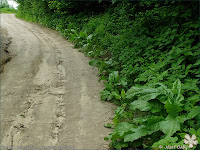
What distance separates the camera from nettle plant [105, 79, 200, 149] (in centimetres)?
266

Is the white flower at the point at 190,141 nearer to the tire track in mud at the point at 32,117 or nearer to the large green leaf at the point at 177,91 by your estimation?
the large green leaf at the point at 177,91

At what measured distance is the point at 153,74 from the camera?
3.94 m

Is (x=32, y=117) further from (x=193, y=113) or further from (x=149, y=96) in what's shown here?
(x=193, y=113)

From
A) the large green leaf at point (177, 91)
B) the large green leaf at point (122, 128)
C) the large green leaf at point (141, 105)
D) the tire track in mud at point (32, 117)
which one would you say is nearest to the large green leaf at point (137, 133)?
the large green leaf at point (122, 128)

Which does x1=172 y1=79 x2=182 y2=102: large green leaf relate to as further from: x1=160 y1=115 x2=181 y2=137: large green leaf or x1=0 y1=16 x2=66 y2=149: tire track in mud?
x1=0 y1=16 x2=66 y2=149: tire track in mud

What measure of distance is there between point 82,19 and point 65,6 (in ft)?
4.93

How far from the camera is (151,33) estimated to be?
529 cm

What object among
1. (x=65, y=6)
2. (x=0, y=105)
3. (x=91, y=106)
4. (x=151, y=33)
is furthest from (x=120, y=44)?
(x=65, y=6)

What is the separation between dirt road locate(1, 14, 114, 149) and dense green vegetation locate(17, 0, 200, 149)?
13.7 inches

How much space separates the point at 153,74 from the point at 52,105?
90.5 inches

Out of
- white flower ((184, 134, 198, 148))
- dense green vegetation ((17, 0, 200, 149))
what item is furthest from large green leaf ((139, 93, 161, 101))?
white flower ((184, 134, 198, 148))

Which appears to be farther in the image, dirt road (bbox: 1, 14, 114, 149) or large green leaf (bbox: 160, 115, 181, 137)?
dirt road (bbox: 1, 14, 114, 149)

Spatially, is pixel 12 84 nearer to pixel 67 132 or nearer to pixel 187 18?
pixel 67 132

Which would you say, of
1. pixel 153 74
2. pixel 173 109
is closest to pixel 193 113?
pixel 173 109
